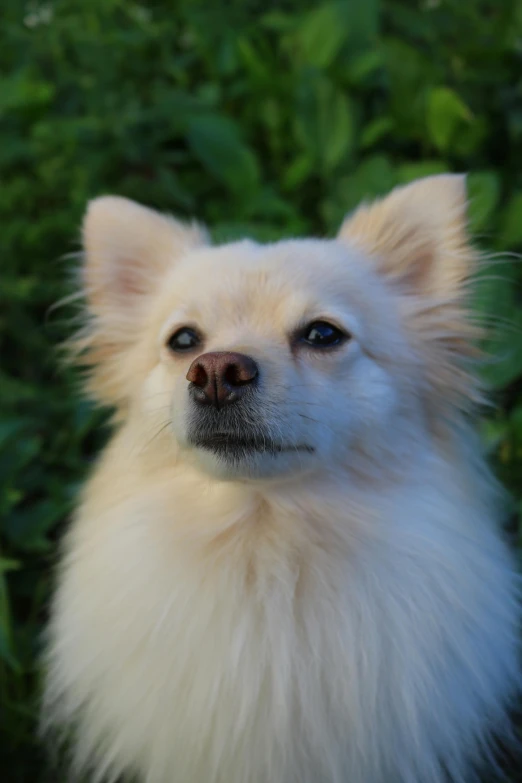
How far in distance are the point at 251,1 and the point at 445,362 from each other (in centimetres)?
257

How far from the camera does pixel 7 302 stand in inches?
128

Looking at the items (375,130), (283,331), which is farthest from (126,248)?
(375,130)

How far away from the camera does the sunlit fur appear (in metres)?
1.71

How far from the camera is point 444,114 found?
3184 mm

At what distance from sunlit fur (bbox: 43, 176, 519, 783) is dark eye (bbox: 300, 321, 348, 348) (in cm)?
2

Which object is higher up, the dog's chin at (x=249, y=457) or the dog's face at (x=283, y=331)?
the dog's face at (x=283, y=331)

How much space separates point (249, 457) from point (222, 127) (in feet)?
7.13

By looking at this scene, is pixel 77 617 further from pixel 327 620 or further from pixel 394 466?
pixel 394 466

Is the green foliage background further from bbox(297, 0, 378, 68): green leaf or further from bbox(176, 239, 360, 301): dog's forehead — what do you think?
bbox(176, 239, 360, 301): dog's forehead

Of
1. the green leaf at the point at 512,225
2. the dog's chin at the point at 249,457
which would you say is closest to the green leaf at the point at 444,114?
the green leaf at the point at 512,225

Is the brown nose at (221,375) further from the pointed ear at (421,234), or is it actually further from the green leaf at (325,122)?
the green leaf at (325,122)

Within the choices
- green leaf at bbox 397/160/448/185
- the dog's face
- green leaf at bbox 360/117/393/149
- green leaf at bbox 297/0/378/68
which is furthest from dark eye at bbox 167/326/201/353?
green leaf at bbox 297/0/378/68

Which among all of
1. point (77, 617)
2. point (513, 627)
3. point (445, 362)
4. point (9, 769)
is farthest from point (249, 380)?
point (9, 769)

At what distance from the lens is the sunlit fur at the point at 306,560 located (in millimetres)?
1715
